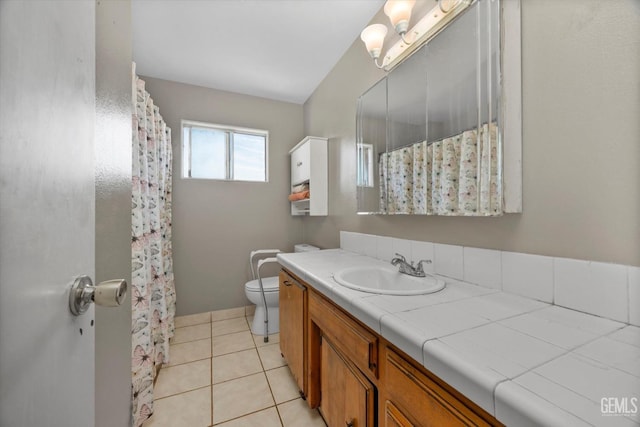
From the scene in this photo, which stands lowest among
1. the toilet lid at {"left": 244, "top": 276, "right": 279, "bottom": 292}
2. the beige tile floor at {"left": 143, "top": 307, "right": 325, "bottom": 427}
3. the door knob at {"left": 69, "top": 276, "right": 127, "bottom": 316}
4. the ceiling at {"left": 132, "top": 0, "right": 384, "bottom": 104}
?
the beige tile floor at {"left": 143, "top": 307, "right": 325, "bottom": 427}

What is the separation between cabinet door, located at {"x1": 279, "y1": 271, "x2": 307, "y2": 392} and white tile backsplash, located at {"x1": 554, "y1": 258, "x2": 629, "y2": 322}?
3.41 ft

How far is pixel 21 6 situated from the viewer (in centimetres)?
33

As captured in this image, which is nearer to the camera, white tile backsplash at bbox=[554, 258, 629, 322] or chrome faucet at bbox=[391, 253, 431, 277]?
white tile backsplash at bbox=[554, 258, 629, 322]

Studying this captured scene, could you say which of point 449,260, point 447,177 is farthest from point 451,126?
point 449,260

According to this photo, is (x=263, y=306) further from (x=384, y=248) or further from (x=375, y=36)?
(x=375, y=36)

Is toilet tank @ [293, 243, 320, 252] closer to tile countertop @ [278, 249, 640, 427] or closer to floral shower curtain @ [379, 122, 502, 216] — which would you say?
floral shower curtain @ [379, 122, 502, 216]

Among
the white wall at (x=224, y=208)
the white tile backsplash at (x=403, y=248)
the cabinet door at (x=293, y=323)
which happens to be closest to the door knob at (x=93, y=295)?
the cabinet door at (x=293, y=323)

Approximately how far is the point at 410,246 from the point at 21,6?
147 centimetres

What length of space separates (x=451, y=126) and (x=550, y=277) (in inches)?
27.4

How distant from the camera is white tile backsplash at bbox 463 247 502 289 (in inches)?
38.1

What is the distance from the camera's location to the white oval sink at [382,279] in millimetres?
1100

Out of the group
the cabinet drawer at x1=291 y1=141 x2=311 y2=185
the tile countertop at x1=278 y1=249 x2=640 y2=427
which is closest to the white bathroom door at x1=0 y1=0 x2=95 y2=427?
the tile countertop at x1=278 y1=249 x2=640 y2=427

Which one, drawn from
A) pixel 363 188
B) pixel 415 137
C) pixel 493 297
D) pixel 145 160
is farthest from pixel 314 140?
pixel 493 297

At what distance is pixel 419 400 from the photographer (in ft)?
2.02
